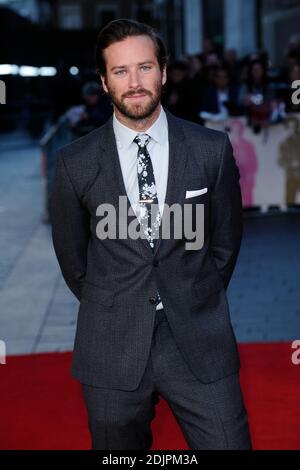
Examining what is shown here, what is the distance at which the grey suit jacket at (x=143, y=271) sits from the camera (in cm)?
310

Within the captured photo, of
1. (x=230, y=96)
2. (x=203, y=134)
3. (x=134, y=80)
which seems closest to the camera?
(x=134, y=80)

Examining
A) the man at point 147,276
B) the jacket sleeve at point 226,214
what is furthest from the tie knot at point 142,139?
the jacket sleeve at point 226,214

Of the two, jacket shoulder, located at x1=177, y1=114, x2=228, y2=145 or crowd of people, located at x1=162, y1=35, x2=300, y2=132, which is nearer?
jacket shoulder, located at x1=177, y1=114, x2=228, y2=145

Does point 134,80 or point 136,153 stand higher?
point 134,80

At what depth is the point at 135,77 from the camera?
303 cm

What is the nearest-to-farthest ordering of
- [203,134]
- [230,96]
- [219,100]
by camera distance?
[203,134]
[219,100]
[230,96]

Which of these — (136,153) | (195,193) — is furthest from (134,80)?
(195,193)

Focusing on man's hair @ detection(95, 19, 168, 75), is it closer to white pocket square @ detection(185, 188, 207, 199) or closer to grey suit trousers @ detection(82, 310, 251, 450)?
white pocket square @ detection(185, 188, 207, 199)

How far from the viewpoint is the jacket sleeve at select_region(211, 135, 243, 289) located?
10.6 ft

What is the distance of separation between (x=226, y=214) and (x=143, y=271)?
0.41 meters

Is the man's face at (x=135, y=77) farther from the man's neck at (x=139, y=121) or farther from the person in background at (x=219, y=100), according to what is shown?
the person in background at (x=219, y=100)

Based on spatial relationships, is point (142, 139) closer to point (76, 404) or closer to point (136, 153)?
point (136, 153)

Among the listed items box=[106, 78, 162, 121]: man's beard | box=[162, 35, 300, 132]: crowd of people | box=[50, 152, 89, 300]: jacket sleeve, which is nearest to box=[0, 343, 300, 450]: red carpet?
box=[50, 152, 89, 300]: jacket sleeve
